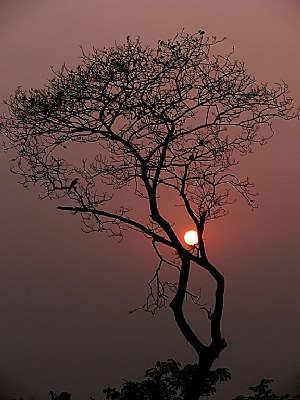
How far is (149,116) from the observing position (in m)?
3.54

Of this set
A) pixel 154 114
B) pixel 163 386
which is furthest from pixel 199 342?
pixel 154 114

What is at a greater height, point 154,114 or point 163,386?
point 154,114

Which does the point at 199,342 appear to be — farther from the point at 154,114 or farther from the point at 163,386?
the point at 154,114

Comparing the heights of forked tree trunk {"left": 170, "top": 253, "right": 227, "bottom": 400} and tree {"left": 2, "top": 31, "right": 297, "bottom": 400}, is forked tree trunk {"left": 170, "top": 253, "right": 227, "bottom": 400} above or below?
below

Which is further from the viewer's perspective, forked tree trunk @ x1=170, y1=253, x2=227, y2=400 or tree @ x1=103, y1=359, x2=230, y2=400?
tree @ x1=103, y1=359, x2=230, y2=400

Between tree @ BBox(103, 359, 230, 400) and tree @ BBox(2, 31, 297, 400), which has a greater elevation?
tree @ BBox(2, 31, 297, 400)

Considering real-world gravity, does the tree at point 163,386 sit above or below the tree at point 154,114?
below

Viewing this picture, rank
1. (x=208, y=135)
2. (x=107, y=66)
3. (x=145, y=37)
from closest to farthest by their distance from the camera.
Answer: (x=107, y=66), (x=208, y=135), (x=145, y=37)

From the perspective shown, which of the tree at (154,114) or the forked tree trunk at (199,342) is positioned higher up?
the tree at (154,114)

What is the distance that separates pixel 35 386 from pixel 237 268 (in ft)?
4.80

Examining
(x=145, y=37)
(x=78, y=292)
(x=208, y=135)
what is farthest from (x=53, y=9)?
(x=78, y=292)

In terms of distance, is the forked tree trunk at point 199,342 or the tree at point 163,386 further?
the tree at point 163,386

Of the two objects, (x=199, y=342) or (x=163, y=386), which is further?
(x=163, y=386)

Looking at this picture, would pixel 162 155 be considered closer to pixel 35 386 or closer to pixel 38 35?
pixel 38 35
